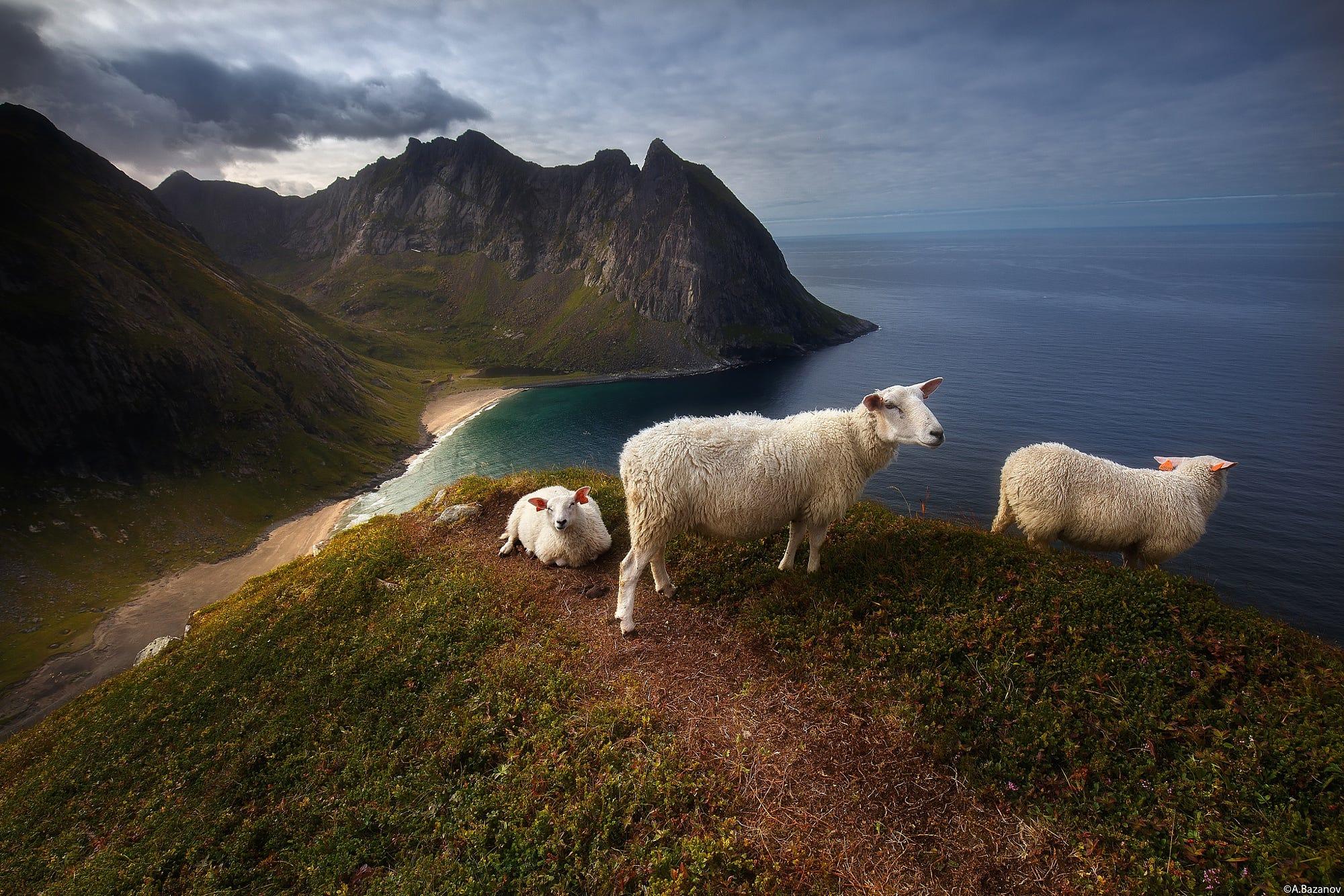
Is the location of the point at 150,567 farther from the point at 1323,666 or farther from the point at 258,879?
the point at 1323,666

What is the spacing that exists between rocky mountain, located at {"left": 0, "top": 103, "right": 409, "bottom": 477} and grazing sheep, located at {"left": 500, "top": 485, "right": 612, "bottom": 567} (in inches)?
3997

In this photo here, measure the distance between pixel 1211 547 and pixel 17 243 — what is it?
165 m

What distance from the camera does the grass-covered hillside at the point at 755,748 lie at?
526 cm

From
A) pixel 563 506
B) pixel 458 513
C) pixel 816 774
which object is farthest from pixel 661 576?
pixel 458 513

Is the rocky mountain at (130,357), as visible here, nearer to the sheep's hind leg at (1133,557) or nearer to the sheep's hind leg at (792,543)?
the sheep's hind leg at (792,543)

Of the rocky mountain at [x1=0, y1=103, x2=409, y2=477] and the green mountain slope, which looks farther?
the rocky mountain at [x1=0, y1=103, x2=409, y2=477]

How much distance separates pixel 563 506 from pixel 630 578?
2.92 m

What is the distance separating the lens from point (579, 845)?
585cm

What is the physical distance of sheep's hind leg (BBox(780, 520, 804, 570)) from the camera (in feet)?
32.0

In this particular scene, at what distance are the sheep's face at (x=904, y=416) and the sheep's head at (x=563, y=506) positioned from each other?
6.25 m

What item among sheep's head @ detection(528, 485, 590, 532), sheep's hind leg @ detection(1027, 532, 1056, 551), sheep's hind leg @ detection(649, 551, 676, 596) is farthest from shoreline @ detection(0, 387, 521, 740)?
sheep's hind leg @ detection(1027, 532, 1056, 551)

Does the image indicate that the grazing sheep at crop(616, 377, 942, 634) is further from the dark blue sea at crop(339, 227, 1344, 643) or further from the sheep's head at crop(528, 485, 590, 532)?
the dark blue sea at crop(339, 227, 1344, 643)

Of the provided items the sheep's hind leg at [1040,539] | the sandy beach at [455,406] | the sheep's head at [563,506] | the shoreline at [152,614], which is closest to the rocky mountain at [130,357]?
the sandy beach at [455,406]

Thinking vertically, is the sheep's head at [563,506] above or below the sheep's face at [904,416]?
below
